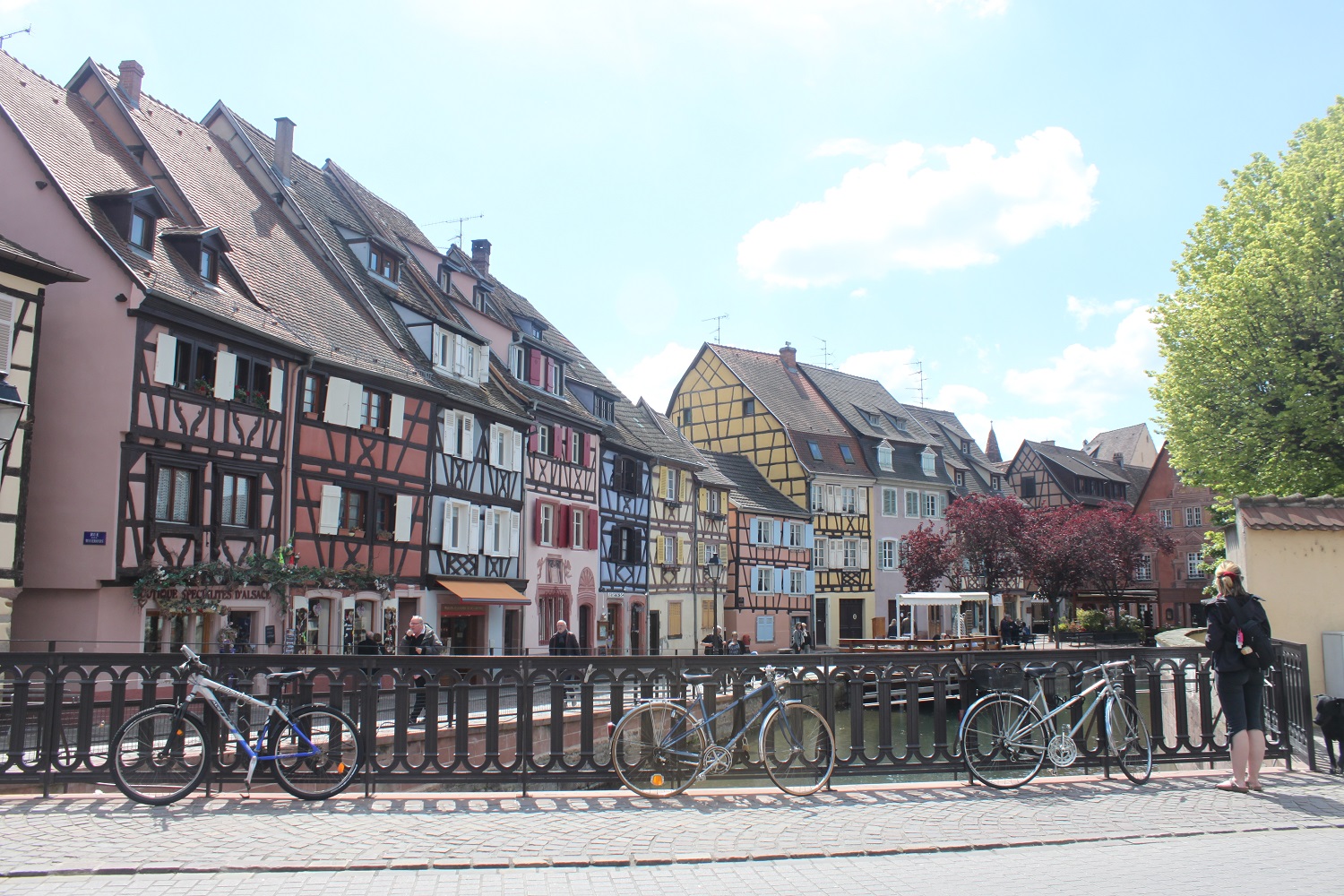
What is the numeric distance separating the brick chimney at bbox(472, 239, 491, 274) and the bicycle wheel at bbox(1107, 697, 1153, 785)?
34938mm

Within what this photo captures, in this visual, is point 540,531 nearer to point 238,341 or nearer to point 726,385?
point 238,341

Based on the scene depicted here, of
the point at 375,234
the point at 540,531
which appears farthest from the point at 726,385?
the point at 375,234

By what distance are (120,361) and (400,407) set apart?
8.35 metres

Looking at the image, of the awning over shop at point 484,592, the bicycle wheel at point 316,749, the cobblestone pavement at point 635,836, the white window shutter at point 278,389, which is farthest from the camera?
the awning over shop at point 484,592

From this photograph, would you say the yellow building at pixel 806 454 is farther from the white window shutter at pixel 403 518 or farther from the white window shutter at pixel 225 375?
the white window shutter at pixel 225 375

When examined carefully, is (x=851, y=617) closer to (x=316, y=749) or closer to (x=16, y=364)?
(x=16, y=364)

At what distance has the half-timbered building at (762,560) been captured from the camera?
5169 centimetres

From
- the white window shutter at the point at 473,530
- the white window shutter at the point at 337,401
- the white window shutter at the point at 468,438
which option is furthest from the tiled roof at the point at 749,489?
the white window shutter at the point at 337,401

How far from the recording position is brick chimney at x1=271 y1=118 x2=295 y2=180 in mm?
32500

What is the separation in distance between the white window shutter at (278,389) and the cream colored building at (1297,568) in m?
18.6

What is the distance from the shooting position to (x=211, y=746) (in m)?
8.78

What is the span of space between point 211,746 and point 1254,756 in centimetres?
824

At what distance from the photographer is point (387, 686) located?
29.7 feet

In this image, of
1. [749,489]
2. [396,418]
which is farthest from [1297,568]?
[749,489]
